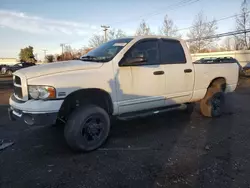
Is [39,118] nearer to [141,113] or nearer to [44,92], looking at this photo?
[44,92]

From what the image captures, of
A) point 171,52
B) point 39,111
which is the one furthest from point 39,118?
point 171,52

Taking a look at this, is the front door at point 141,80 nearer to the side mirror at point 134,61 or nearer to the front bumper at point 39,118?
the side mirror at point 134,61

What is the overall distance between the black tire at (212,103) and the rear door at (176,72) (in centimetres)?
79

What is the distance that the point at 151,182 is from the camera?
9.26 feet

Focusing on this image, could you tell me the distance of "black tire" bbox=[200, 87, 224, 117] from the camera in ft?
18.6

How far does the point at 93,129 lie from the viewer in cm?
384

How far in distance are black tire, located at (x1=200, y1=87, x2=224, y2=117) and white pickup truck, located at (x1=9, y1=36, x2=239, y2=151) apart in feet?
1.00

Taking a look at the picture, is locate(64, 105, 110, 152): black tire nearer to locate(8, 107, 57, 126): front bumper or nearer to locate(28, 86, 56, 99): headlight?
locate(8, 107, 57, 126): front bumper

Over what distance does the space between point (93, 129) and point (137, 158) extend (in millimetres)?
894

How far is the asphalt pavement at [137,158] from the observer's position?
9.45 ft

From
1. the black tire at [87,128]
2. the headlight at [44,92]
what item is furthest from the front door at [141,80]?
the headlight at [44,92]

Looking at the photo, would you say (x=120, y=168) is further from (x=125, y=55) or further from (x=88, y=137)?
(x=125, y=55)

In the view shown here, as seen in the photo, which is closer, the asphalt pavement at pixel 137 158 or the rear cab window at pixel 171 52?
the asphalt pavement at pixel 137 158

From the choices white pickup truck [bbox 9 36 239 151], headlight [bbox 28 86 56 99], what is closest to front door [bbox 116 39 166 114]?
white pickup truck [bbox 9 36 239 151]
